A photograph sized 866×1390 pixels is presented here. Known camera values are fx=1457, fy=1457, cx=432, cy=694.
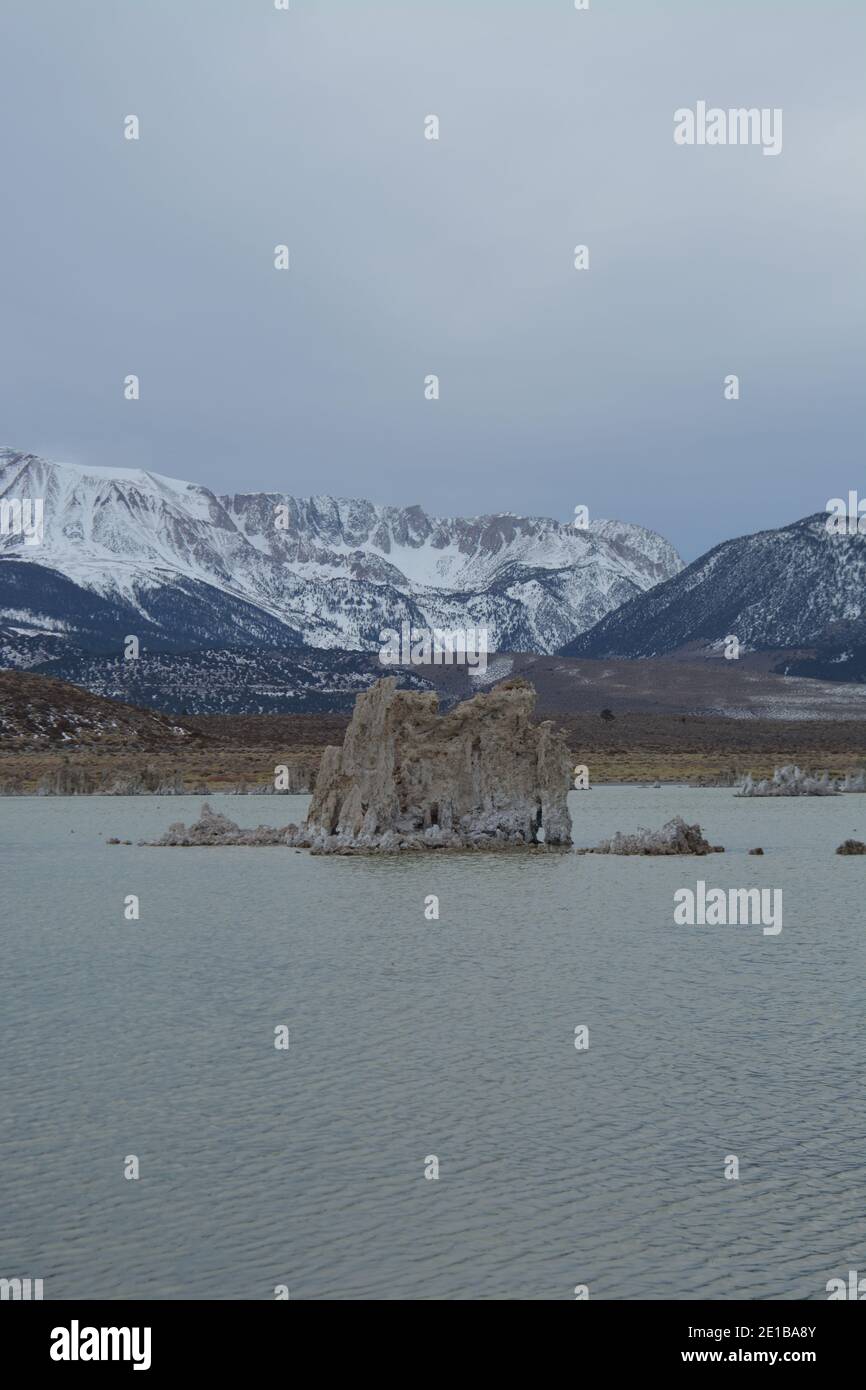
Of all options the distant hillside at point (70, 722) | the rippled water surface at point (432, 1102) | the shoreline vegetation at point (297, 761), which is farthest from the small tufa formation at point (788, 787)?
the distant hillside at point (70, 722)

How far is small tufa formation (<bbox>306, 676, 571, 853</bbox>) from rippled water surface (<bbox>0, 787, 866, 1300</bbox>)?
17109 mm

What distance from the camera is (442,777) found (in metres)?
56.2

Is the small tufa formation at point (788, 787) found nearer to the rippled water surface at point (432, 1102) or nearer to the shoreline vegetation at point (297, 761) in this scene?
the shoreline vegetation at point (297, 761)

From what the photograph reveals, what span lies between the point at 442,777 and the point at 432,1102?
37404 mm

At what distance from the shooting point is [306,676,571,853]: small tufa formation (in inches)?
2181

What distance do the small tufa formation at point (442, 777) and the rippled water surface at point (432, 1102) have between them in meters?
17.1

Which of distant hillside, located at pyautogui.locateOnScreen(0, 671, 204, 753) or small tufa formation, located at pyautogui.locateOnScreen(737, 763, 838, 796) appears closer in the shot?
small tufa formation, located at pyautogui.locateOnScreen(737, 763, 838, 796)

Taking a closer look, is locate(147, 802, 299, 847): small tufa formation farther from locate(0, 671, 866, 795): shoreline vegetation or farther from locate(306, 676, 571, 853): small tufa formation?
locate(0, 671, 866, 795): shoreline vegetation

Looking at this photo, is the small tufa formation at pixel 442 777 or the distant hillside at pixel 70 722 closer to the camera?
the small tufa formation at pixel 442 777

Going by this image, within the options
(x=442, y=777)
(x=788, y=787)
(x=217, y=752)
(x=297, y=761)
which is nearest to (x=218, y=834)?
(x=442, y=777)

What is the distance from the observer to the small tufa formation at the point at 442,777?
55.4 meters

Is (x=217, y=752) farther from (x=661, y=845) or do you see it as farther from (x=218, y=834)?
(x=661, y=845)

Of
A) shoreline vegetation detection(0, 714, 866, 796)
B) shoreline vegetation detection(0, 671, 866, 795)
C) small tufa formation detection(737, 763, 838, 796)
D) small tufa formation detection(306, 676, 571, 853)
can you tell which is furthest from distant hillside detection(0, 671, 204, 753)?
small tufa formation detection(306, 676, 571, 853)
